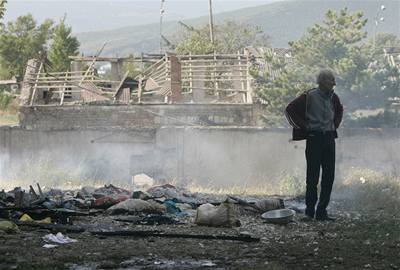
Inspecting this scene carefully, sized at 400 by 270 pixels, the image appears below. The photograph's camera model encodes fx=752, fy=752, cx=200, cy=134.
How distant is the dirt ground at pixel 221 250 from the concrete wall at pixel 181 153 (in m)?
12.0

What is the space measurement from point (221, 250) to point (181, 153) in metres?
15.8

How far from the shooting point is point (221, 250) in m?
6.77

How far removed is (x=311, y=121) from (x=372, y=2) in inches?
7631

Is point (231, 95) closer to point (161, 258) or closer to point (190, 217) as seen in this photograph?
point (190, 217)

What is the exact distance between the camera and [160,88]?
29641mm

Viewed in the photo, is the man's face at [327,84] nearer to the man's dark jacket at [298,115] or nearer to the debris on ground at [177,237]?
the man's dark jacket at [298,115]

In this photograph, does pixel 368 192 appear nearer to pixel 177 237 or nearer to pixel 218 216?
pixel 218 216

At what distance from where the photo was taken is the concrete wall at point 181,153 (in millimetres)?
21163

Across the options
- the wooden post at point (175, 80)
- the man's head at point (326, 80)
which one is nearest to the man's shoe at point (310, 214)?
the man's head at point (326, 80)

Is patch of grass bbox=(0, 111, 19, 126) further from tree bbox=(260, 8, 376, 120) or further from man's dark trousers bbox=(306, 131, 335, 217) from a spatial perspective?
man's dark trousers bbox=(306, 131, 335, 217)

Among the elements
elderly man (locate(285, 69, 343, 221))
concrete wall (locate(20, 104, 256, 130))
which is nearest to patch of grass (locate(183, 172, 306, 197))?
elderly man (locate(285, 69, 343, 221))

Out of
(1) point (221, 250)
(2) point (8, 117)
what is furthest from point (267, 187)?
(2) point (8, 117)

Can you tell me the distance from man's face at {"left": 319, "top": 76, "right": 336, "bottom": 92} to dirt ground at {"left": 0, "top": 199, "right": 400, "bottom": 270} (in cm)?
174

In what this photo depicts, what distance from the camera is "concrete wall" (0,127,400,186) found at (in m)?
21.2
